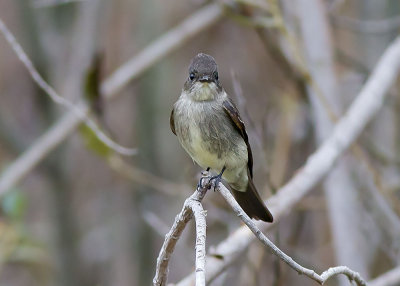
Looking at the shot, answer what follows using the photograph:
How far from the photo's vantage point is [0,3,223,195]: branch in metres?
4.88

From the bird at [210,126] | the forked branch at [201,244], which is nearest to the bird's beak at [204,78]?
the bird at [210,126]

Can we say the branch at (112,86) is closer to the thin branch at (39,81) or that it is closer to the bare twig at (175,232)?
the thin branch at (39,81)

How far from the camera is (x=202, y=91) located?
373cm

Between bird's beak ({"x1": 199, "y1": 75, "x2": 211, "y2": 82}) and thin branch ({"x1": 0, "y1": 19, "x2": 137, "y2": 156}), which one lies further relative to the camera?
bird's beak ({"x1": 199, "y1": 75, "x2": 211, "y2": 82})

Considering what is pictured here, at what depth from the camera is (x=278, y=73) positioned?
6625 mm

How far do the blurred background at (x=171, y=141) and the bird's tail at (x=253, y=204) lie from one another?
195 mm

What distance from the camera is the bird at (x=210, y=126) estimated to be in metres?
3.69

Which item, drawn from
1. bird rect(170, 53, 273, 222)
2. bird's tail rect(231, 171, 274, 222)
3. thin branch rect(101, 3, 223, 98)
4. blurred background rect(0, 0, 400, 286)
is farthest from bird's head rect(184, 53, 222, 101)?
thin branch rect(101, 3, 223, 98)

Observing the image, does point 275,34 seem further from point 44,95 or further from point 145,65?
point 44,95

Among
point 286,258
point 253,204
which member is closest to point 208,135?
point 253,204

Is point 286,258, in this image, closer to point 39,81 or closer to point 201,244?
point 201,244

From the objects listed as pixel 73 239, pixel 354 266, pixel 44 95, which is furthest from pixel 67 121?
pixel 354 266

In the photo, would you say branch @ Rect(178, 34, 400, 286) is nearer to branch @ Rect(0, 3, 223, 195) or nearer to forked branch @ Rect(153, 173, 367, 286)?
forked branch @ Rect(153, 173, 367, 286)

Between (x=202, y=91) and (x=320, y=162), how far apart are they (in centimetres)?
74
